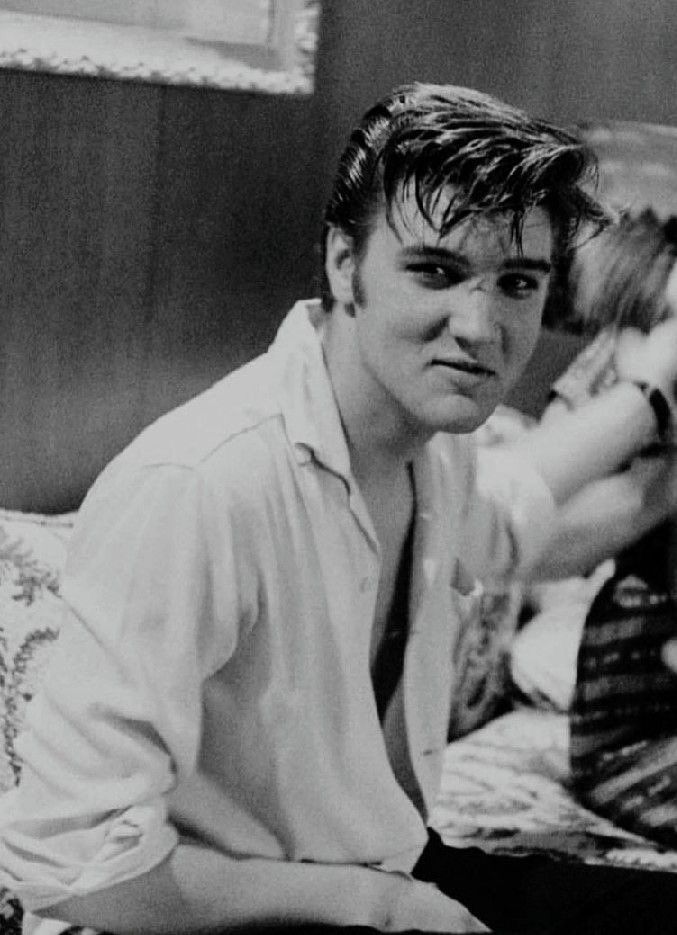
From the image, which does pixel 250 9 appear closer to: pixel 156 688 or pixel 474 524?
pixel 474 524

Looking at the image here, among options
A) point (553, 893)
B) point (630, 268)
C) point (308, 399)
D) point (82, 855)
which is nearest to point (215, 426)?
point (308, 399)

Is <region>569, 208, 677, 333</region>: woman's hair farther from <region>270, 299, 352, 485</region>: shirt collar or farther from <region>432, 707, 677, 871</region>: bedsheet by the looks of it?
<region>270, 299, 352, 485</region>: shirt collar

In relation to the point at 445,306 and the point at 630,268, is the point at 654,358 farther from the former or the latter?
the point at 445,306

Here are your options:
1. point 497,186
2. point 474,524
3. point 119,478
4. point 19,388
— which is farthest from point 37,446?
point 497,186

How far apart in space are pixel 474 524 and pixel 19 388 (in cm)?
61

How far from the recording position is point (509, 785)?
6.41ft

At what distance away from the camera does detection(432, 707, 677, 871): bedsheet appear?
1.81m

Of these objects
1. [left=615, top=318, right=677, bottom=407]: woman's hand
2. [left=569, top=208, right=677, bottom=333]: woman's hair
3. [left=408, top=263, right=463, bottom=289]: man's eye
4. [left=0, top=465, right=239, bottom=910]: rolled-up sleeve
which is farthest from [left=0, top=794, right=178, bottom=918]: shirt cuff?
[left=569, top=208, right=677, bottom=333]: woman's hair

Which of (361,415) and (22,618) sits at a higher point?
(361,415)

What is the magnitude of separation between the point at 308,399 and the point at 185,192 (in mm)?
816

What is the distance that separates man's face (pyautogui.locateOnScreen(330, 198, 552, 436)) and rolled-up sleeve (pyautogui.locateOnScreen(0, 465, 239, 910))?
0.23m

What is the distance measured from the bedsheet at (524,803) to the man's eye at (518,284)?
75 centimetres

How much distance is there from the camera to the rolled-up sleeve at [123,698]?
1.18 m

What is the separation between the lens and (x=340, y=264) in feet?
4.45
